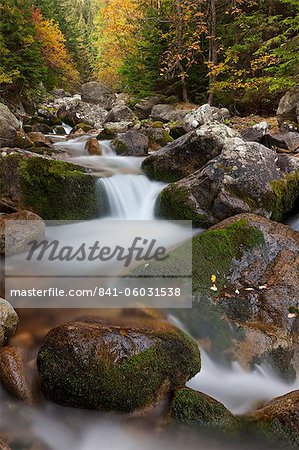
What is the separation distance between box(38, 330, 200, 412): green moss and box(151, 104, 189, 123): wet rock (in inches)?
501

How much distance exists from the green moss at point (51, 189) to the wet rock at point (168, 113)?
9.16m

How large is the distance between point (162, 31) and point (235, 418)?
1780 cm

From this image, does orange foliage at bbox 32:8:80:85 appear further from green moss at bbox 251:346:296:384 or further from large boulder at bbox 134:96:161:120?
green moss at bbox 251:346:296:384

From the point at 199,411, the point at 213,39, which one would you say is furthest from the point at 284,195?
the point at 213,39

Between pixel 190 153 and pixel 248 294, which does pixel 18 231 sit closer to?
pixel 248 294

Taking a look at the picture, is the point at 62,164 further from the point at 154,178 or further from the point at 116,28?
the point at 116,28

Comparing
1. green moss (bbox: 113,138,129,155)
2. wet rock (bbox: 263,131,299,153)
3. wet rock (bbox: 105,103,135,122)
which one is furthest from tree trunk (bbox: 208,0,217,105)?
green moss (bbox: 113,138,129,155)

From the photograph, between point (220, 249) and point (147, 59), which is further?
point (147, 59)

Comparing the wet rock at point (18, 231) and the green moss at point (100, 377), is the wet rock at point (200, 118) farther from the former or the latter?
the green moss at point (100, 377)

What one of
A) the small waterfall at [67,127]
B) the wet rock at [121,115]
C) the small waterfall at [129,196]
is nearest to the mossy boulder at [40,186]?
the small waterfall at [129,196]

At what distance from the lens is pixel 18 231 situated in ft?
16.6

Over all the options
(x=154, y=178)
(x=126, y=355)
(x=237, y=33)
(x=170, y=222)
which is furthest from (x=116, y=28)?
(x=126, y=355)

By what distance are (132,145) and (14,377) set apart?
8.08 m

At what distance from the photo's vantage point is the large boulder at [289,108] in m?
11.0
